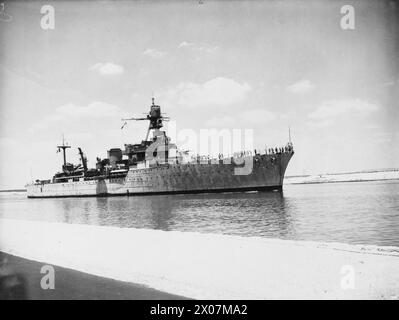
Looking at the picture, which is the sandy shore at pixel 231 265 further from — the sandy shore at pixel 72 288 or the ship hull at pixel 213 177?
the ship hull at pixel 213 177

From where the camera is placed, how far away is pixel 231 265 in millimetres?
5090

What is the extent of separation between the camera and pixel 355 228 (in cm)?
1298

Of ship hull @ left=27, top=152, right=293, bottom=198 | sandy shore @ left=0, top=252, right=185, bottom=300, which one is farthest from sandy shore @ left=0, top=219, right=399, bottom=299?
ship hull @ left=27, top=152, right=293, bottom=198

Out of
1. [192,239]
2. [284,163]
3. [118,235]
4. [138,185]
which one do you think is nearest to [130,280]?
[192,239]

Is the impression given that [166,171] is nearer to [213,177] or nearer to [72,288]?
[213,177]

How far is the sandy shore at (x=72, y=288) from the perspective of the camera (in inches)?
190

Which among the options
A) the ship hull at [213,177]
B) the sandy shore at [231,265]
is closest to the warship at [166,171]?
the ship hull at [213,177]

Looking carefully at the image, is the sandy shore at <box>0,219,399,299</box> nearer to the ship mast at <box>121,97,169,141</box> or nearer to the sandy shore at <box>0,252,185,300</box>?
the sandy shore at <box>0,252,185,300</box>

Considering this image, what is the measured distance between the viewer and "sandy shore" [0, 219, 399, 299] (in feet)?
13.9

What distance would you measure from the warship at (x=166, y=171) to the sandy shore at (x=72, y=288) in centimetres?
3205

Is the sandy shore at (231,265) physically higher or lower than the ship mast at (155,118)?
lower

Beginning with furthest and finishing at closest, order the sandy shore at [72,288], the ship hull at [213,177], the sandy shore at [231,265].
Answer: the ship hull at [213,177]
the sandy shore at [72,288]
the sandy shore at [231,265]

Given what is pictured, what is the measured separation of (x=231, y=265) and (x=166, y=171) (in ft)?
119
